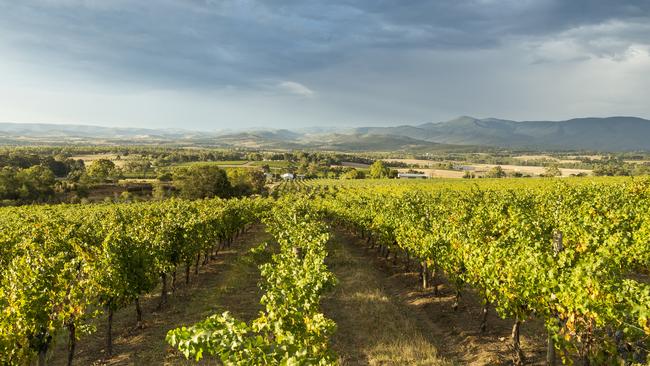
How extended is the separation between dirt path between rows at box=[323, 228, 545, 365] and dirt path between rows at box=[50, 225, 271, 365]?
208 inches

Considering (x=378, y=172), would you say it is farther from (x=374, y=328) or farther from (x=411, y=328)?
(x=411, y=328)

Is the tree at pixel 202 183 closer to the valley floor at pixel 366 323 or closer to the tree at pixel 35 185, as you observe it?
the tree at pixel 35 185

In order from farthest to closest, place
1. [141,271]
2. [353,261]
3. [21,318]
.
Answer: [353,261] → [141,271] → [21,318]

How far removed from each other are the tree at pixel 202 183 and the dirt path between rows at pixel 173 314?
6106cm

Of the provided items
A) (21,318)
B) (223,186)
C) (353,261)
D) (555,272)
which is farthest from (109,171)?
(555,272)

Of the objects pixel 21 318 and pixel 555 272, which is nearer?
pixel 21 318

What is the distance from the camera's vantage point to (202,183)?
88812 millimetres

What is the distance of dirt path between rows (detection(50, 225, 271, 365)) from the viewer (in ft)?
50.0

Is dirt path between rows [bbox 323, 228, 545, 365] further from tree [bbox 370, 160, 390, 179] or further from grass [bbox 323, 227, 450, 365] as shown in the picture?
tree [bbox 370, 160, 390, 179]

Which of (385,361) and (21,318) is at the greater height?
(21,318)

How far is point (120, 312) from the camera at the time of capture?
20422mm

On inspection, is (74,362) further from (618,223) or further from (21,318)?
(618,223)

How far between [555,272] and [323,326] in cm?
750

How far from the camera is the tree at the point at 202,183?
89000 millimetres
